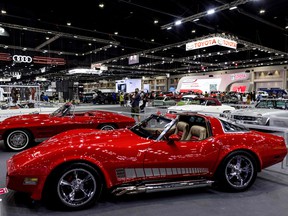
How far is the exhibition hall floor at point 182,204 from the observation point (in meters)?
3.18

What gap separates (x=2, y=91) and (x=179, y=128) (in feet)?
40.6

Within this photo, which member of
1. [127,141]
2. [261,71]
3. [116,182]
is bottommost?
[116,182]

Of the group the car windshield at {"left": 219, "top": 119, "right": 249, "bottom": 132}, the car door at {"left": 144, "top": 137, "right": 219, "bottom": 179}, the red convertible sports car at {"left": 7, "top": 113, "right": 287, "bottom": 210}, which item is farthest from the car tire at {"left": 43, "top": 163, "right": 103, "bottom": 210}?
the car windshield at {"left": 219, "top": 119, "right": 249, "bottom": 132}

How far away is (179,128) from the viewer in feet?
14.5

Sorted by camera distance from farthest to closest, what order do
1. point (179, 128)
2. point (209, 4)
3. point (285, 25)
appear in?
point (285, 25) < point (209, 4) < point (179, 128)

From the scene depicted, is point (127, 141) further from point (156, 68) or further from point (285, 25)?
point (156, 68)

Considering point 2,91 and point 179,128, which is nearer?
point 179,128

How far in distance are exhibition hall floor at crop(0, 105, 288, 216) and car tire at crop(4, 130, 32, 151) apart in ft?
8.06

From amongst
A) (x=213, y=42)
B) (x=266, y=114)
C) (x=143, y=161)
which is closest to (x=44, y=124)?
(x=143, y=161)

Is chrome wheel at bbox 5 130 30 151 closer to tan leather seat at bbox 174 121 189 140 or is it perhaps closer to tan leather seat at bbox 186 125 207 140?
tan leather seat at bbox 174 121 189 140

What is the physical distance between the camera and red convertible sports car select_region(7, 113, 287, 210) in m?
3.09

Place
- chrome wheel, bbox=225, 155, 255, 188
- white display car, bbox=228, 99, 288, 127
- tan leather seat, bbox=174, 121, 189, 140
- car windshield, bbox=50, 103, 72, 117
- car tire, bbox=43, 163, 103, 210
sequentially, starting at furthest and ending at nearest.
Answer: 1. white display car, bbox=228, 99, 288, 127
2. car windshield, bbox=50, 103, 72, 117
3. tan leather seat, bbox=174, 121, 189, 140
4. chrome wheel, bbox=225, 155, 255, 188
5. car tire, bbox=43, 163, 103, 210

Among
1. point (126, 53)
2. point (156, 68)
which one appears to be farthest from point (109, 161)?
point (156, 68)

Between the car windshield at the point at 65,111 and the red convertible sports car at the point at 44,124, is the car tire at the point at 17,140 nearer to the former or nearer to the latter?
the red convertible sports car at the point at 44,124
